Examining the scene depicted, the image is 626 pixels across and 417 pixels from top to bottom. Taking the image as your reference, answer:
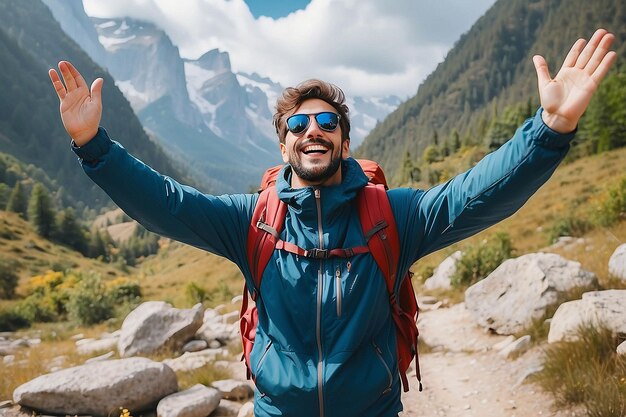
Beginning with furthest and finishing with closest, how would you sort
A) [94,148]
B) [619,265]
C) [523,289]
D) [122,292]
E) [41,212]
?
Result: [41,212] < [122,292] < [523,289] < [619,265] < [94,148]

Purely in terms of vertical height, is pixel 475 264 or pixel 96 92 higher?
pixel 96 92

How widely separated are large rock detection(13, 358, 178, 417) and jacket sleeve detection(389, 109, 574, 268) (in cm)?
472

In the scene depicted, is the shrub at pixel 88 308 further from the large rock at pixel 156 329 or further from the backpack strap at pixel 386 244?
the backpack strap at pixel 386 244

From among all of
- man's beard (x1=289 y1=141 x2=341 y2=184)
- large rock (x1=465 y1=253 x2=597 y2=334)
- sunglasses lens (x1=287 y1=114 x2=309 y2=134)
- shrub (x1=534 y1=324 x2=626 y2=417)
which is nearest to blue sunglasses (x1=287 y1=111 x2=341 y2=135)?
sunglasses lens (x1=287 y1=114 x2=309 y2=134)

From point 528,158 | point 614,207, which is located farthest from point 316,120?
point 614,207

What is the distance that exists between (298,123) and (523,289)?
6.63 m

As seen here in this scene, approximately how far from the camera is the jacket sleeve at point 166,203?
2.31 m

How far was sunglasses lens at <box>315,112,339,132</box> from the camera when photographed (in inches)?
110

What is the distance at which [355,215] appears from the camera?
2.64m

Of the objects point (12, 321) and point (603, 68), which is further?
point (12, 321)

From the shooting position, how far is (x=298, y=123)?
2795 mm

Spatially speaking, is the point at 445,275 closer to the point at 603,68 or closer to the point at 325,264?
the point at 325,264

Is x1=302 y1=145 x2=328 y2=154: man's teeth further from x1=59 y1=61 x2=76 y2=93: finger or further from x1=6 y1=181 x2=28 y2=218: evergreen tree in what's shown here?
x1=6 y1=181 x2=28 y2=218: evergreen tree

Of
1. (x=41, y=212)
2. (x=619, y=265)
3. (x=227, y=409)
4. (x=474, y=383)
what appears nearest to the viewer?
(x=227, y=409)
